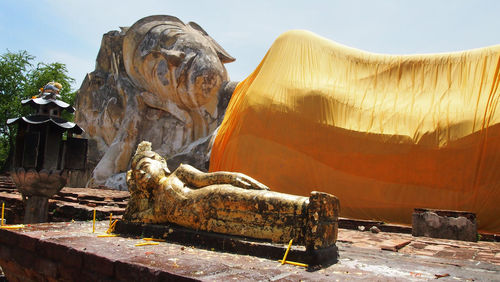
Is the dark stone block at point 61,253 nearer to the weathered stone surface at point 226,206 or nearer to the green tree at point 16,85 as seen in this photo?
the weathered stone surface at point 226,206

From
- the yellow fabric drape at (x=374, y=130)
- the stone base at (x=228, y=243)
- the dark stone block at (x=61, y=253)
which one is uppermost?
the yellow fabric drape at (x=374, y=130)

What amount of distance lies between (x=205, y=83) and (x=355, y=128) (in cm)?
582

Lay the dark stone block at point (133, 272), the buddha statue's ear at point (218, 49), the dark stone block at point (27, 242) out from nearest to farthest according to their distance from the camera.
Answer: the dark stone block at point (133, 272), the dark stone block at point (27, 242), the buddha statue's ear at point (218, 49)

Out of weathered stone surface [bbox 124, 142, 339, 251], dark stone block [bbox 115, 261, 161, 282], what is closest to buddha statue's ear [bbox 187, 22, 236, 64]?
weathered stone surface [bbox 124, 142, 339, 251]

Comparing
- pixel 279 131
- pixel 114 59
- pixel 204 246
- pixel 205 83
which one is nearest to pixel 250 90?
pixel 279 131

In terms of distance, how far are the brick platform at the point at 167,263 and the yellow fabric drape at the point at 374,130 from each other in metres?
2.85

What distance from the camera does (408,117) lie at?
22.8ft

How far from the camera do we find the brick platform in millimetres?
2184

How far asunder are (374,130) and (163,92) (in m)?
7.50

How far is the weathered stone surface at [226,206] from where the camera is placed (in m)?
2.61

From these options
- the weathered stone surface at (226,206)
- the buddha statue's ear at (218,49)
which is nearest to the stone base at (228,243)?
the weathered stone surface at (226,206)

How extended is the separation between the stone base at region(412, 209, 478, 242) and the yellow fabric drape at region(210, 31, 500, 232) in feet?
4.26

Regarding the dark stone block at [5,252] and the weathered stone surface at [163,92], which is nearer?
the dark stone block at [5,252]

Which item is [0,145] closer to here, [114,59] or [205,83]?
[114,59]
